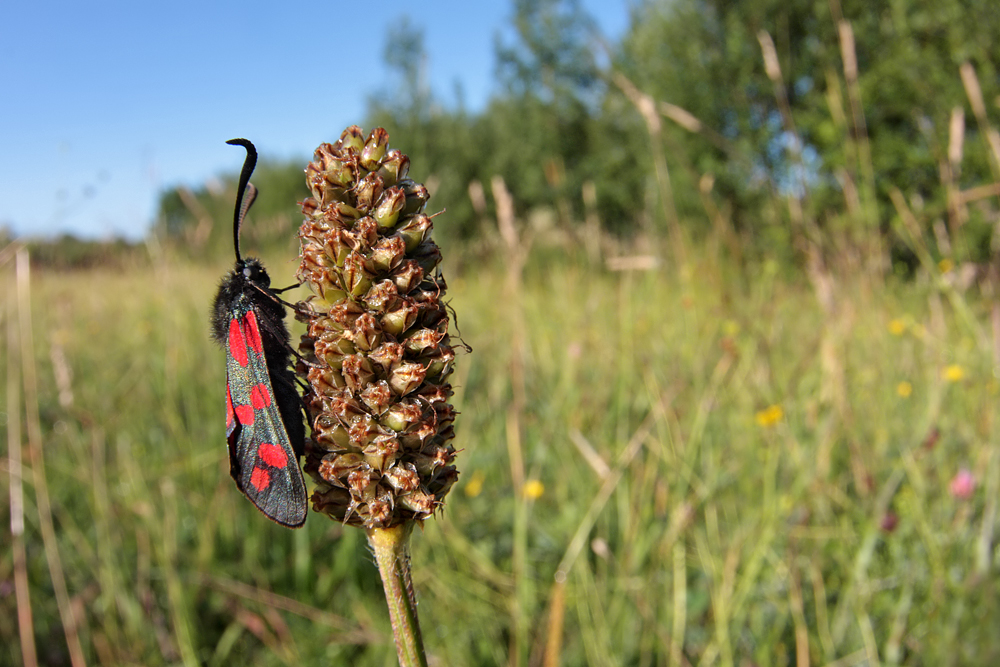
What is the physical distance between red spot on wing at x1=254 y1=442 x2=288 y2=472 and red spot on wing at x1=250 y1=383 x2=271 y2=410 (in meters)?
0.09

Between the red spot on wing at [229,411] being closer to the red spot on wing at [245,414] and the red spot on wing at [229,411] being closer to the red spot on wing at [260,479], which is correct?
the red spot on wing at [245,414]

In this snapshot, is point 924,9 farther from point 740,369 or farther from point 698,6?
point 740,369

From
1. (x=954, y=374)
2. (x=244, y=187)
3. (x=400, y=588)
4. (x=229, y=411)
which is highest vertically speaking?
(x=244, y=187)

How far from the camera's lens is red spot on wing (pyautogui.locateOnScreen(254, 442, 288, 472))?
1.14 metres

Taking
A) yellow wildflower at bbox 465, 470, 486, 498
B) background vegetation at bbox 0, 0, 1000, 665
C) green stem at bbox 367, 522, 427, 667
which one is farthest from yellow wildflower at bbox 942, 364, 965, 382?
green stem at bbox 367, 522, 427, 667

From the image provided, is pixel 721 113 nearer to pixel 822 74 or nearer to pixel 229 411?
pixel 822 74

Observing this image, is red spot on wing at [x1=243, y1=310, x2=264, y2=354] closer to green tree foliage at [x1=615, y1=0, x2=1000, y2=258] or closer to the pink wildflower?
the pink wildflower

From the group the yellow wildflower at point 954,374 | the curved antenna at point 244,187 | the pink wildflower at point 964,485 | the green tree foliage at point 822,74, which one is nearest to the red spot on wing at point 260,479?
the curved antenna at point 244,187

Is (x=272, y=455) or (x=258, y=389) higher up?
(x=258, y=389)

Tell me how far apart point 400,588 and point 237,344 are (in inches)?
25.7

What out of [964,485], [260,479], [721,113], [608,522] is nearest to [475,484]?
[608,522]

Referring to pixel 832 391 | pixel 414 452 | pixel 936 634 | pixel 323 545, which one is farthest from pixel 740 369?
pixel 414 452

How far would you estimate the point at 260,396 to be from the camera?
4.10ft

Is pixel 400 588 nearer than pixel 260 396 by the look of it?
Yes
